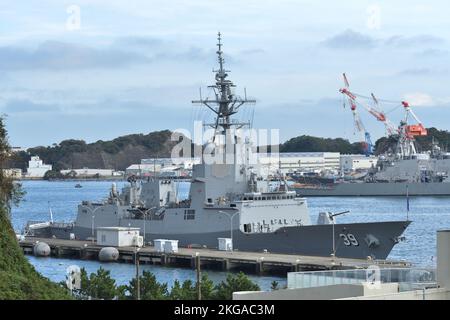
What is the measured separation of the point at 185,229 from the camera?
38938 mm

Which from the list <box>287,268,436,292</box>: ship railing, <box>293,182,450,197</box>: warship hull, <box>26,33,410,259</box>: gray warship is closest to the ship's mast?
<box>26,33,410,259</box>: gray warship

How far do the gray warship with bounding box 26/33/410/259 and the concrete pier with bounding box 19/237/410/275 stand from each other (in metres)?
0.97

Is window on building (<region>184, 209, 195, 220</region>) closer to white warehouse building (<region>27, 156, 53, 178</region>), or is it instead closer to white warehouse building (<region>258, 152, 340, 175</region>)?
white warehouse building (<region>258, 152, 340, 175</region>)

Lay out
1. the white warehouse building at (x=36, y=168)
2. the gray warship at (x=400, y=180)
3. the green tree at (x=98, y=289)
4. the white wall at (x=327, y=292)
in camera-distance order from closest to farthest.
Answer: the white wall at (x=327, y=292)
the green tree at (x=98, y=289)
the gray warship at (x=400, y=180)
the white warehouse building at (x=36, y=168)

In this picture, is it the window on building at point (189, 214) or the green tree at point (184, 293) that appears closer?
the green tree at point (184, 293)

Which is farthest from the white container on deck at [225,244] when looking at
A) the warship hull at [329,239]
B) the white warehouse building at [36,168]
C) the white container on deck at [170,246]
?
the white warehouse building at [36,168]

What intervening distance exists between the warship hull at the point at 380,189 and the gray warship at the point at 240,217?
2534 inches

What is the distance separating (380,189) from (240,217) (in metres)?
71.8

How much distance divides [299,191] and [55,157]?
9561cm

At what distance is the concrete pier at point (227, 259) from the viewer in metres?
31.3

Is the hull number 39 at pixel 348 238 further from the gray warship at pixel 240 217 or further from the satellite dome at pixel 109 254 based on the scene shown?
the satellite dome at pixel 109 254

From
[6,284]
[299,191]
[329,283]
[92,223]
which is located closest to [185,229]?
[92,223]

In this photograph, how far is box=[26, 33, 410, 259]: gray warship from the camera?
3525cm
